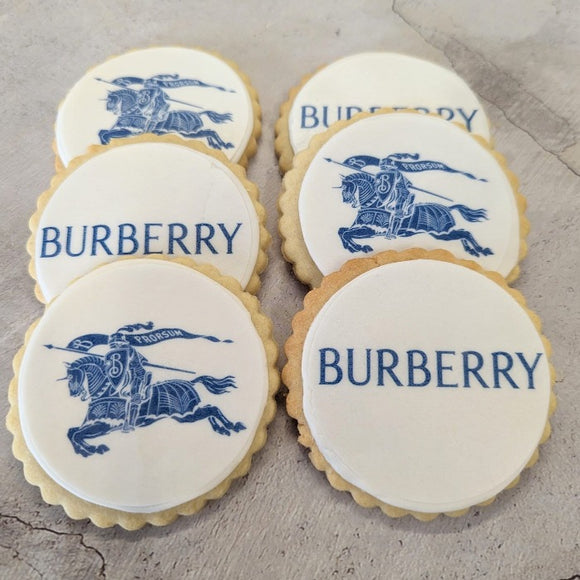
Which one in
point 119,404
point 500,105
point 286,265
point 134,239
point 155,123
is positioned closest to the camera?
point 119,404

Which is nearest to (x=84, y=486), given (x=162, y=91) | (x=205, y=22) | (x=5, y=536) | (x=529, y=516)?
(x=5, y=536)

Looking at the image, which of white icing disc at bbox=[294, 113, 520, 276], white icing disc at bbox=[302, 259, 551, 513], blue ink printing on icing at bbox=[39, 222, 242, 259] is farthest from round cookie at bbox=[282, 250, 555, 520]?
blue ink printing on icing at bbox=[39, 222, 242, 259]

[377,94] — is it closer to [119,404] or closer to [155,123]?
[155,123]

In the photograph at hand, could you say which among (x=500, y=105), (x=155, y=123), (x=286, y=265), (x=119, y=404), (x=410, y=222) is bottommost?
(x=119, y=404)

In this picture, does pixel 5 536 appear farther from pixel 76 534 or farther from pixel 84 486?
pixel 84 486

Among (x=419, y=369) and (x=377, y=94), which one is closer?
(x=419, y=369)

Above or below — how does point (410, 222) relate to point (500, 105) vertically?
below

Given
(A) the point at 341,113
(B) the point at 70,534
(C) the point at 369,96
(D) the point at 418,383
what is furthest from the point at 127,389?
(C) the point at 369,96

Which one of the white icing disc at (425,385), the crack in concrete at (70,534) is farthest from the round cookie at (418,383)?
the crack in concrete at (70,534)
